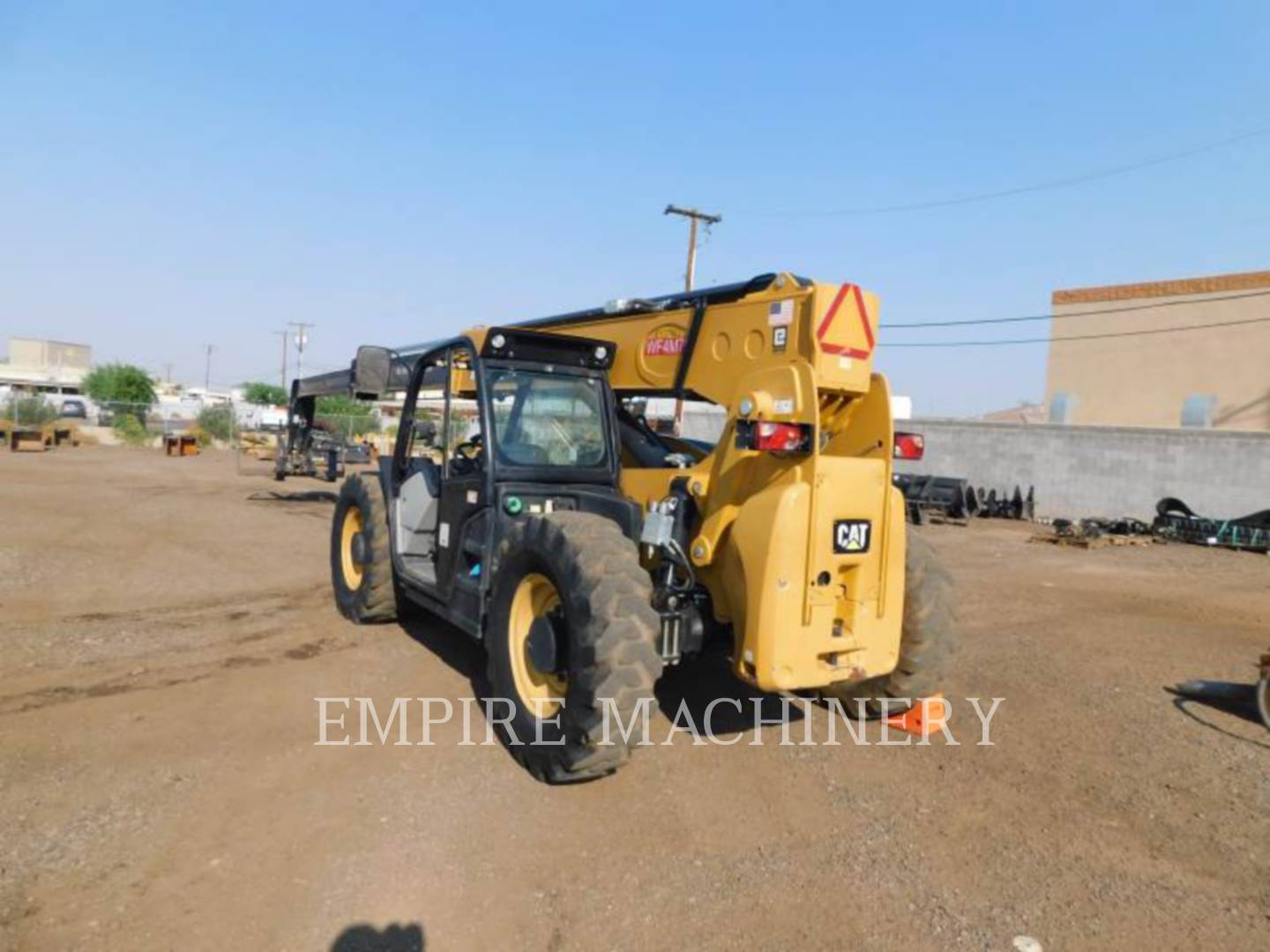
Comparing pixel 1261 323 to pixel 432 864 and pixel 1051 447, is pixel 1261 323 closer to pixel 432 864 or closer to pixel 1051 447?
pixel 1051 447

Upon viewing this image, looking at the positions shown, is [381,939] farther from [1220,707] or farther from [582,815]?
[1220,707]

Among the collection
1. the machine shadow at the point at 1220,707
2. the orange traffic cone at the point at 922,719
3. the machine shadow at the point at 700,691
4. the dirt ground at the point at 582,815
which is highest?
the machine shadow at the point at 1220,707

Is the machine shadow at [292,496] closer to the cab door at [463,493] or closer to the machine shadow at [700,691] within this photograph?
the machine shadow at [700,691]

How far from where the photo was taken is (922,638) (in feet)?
15.2

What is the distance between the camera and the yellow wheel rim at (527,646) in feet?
14.7

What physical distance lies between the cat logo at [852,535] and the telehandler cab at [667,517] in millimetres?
11

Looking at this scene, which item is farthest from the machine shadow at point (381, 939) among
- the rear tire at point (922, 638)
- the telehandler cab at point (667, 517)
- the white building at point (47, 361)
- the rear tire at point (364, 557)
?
the white building at point (47, 361)

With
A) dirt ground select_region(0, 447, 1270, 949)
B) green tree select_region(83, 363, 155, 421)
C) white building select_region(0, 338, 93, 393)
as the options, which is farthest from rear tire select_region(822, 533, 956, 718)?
white building select_region(0, 338, 93, 393)

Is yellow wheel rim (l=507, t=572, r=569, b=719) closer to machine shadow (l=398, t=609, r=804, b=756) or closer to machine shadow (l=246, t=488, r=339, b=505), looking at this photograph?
machine shadow (l=398, t=609, r=804, b=756)

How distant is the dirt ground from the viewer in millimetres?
3098

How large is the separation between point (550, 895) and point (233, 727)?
2414 mm

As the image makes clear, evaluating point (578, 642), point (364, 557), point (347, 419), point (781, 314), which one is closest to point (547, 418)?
point (781, 314)

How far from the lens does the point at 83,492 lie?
53.1ft

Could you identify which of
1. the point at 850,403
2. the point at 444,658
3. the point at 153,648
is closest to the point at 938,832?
the point at 850,403
